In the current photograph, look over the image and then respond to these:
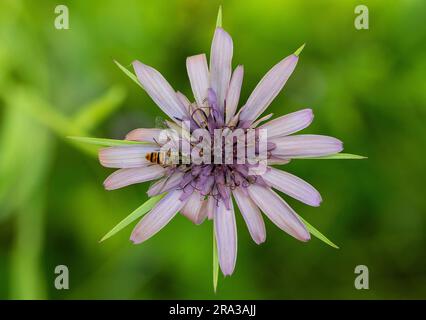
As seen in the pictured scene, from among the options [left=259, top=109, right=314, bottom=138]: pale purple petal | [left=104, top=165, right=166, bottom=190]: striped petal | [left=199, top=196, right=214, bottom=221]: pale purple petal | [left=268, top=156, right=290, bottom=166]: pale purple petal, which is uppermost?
[left=259, top=109, right=314, bottom=138]: pale purple petal

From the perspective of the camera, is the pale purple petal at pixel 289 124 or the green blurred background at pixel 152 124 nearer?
the pale purple petal at pixel 289 124

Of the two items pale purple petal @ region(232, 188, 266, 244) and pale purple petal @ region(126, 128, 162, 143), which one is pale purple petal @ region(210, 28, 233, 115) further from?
pale purple petal @ region(232, 188, 266, 244)

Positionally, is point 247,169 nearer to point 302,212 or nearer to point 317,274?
point 302,212

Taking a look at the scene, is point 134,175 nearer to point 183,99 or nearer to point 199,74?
point 183,99

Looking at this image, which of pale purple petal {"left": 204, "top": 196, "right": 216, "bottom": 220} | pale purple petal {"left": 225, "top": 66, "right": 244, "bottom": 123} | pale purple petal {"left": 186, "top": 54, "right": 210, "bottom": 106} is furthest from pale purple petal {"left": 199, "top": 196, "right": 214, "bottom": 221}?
pale purple petal {"left": 186, "top": 54, "right": 210, "bottom": 106}

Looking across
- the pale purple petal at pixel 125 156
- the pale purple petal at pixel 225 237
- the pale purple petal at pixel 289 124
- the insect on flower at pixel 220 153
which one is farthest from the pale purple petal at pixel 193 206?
the pale purple petal at pixel 289 124

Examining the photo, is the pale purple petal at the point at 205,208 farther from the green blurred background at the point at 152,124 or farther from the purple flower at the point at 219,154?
the green blurred background at the point at 152,124
